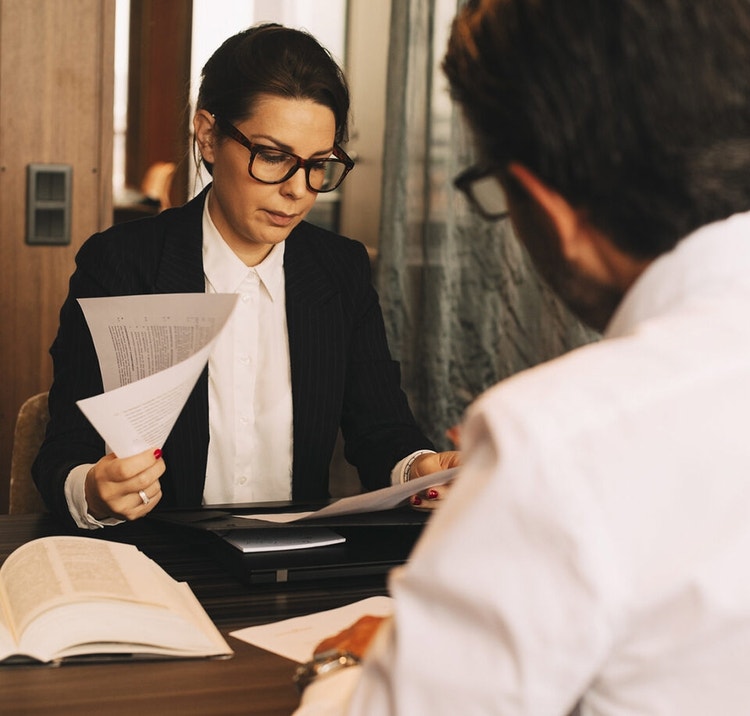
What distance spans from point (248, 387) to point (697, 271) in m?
1.33

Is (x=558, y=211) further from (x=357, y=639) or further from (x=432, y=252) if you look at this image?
(x=432, y=252)

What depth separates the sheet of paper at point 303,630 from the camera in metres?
1.09

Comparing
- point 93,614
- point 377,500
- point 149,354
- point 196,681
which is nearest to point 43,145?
point 149,354

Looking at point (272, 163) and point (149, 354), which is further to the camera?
point (272, 163)

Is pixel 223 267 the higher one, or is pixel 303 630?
pixel 223 267

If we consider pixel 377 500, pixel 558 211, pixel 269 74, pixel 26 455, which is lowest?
pixel 26 455

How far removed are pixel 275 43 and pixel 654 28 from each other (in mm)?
1294

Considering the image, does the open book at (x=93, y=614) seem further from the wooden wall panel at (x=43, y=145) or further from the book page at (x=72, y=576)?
the wooden wall panel at (x=43, y=145)

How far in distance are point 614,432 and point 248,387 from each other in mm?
1396

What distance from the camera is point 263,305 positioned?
198cm

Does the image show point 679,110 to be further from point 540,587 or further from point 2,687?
point 2,687

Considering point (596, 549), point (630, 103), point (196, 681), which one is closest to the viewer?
point (596, 549)

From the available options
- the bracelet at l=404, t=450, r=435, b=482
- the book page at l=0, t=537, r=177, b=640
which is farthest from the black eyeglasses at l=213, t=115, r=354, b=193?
the book page at l=0, t=537, r=177, b=640

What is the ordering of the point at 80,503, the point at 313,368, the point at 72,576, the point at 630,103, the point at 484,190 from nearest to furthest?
the point at 630,103, the point at 484,190, the point at 72,576, the point at 80,503, the point at 313,368
